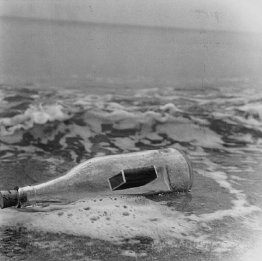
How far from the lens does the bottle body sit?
131 centimetres

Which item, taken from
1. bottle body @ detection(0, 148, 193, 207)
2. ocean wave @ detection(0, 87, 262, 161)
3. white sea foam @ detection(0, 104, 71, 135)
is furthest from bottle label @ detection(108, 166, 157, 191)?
white sea foam @ detection(0, 104, 71, 135)

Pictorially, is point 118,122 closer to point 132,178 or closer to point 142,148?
point 142,148

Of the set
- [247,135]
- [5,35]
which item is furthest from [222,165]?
[5,35]

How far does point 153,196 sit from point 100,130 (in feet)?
3.39

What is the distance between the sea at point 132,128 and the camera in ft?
3.56

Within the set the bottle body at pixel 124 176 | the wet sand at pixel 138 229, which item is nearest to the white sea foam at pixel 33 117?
the bottle body at pixel 124 176

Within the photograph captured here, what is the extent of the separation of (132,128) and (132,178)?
1111 mm

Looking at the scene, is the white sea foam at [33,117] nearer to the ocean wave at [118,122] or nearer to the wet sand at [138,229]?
the ocean wave at [118,122]

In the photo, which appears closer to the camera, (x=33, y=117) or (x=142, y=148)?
(x=142, y=148)

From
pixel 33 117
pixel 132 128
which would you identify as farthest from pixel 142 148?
pixel 33 117

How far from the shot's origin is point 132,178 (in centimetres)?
128

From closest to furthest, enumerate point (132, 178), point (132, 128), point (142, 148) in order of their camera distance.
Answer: point (132, 178) < point (142, 148) < point (132, 128)

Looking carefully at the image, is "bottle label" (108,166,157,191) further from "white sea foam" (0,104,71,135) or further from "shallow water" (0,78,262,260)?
"white sea foam" (0,104,71,135)

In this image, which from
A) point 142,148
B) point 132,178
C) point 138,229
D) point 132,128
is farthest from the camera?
point 132,128
